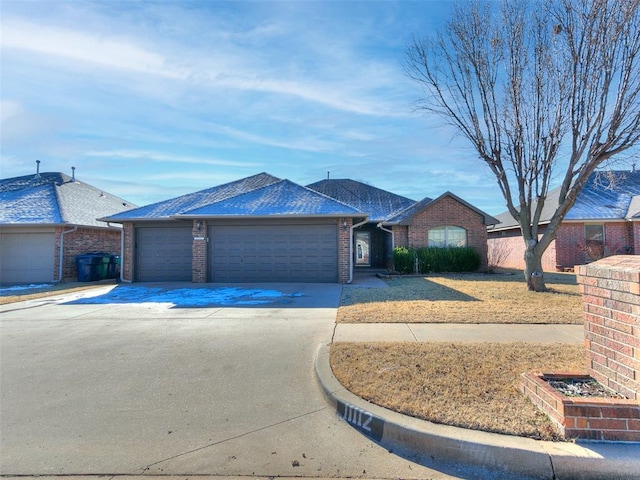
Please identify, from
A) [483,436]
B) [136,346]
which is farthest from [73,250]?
[483,436]

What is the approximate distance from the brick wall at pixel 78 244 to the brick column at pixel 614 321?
18.2m

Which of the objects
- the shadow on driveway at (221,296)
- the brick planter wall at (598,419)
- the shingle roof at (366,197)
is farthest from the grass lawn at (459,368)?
the shingle roof at (366,197)

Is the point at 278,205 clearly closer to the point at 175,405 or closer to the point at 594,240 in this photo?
the point at 175,405

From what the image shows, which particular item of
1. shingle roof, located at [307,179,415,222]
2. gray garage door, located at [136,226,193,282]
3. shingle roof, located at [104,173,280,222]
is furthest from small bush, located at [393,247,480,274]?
gray garage door, located at [136,226,193,282]

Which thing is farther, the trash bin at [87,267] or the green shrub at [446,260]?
the green shrub at [446,260]

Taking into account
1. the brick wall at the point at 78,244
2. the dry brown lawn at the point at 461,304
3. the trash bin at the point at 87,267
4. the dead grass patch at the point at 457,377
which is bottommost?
the dead grass patch at the point at 457,377

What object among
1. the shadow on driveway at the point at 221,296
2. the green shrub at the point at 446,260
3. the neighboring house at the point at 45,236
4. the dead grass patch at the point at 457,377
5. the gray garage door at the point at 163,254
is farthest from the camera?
the green shrub at the point at 446,260

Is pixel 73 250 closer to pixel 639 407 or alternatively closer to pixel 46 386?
pixel 46 386

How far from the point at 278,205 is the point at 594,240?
52.1 feet

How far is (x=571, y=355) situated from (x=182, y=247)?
13.6 m

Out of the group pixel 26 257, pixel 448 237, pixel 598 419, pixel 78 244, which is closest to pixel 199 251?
pixel 78 244

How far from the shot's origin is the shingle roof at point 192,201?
48.7 feet

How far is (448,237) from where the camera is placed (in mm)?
18547

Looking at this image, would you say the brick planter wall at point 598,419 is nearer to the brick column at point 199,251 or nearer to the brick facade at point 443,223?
the brick column at point 199,251
